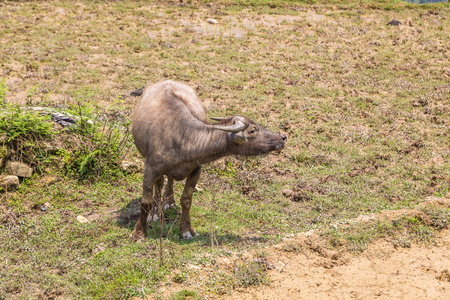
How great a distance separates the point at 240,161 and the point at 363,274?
4.24 meters

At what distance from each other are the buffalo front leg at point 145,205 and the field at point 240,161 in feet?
0.60

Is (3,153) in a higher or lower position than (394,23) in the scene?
lower

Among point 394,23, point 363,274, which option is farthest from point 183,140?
point 394,23

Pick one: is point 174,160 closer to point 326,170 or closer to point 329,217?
point 329,217

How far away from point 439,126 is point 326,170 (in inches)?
153

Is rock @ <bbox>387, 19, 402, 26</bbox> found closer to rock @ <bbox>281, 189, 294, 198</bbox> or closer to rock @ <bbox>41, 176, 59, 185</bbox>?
rock @ <bbox>281, 189, 294, 198</bbox>

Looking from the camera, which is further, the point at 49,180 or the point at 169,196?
the point at 49,180

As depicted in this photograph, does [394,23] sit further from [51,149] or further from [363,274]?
[51,149]

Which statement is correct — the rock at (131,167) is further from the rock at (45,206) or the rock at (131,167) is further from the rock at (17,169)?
the rock at (17,169)

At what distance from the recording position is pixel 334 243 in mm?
6773

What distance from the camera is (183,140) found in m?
6.47

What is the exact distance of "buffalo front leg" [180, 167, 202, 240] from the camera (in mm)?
6898

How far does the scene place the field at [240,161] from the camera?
5930 mm

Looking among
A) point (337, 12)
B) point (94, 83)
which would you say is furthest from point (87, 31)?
point (337, 12)
